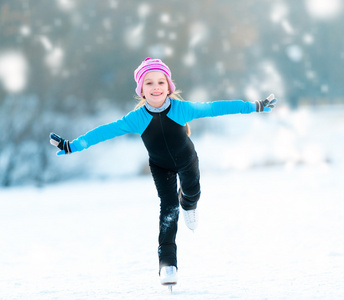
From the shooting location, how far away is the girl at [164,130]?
304cm

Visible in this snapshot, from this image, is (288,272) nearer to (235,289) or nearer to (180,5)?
(235,289)

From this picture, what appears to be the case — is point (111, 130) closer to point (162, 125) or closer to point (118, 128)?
point (118, 128)

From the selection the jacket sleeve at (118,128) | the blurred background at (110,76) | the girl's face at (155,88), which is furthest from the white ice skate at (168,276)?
the blurred background at (110,76)

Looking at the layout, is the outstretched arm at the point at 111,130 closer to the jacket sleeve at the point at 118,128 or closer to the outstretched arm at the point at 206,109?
the jacket sleeve at the point at 118,128

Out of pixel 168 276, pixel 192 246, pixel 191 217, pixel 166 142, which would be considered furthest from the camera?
pixel 192 246

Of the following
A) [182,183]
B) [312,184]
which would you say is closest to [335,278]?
[182,183]

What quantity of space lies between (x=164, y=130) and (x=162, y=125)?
38mm

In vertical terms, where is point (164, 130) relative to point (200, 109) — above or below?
below

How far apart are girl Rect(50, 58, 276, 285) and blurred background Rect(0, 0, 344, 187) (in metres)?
9.33

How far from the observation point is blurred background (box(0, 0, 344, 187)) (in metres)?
12.1

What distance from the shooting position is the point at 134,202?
926 centimetres

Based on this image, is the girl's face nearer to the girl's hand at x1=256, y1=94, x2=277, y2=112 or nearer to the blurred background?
the girl's hand at x1=256, y1=94, x2=277, y2=112

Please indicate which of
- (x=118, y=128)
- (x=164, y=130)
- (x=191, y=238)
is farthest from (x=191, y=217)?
(x=191, y=238)

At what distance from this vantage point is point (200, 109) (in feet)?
10.2
